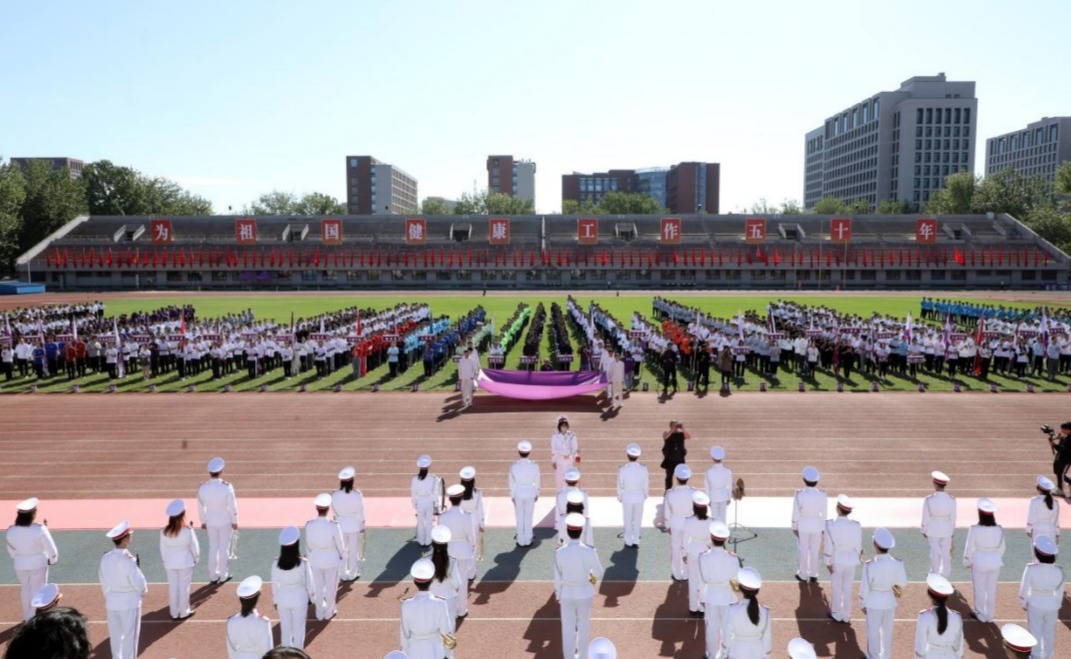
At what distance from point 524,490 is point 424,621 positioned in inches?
158

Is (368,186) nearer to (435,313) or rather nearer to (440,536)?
(435,313)

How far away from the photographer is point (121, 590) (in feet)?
22.3

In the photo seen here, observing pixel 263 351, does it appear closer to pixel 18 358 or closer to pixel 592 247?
pixel 18 358

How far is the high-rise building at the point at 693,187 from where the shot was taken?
149m

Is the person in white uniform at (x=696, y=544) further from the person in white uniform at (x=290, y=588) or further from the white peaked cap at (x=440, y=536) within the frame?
the person in white uniform at (x=290, y=588)

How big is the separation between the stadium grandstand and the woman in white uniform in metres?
55.0

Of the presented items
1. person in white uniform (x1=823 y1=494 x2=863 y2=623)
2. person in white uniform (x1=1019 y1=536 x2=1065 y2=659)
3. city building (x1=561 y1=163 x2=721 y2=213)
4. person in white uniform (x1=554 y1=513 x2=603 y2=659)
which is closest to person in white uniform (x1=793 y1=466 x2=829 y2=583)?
person in white uniform (x1=823 y1=494 x2=863 y2=623)

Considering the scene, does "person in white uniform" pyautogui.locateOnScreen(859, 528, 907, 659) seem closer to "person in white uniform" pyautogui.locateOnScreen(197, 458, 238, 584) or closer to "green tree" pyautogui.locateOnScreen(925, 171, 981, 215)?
"person in white uniform" pyautogui.locateOnScreen(197, 458, 238, 584)

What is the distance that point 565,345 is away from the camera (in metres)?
23.2

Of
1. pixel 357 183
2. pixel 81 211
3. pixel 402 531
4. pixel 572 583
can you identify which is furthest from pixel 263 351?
pixel 357 183

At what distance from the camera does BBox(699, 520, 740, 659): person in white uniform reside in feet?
22.3

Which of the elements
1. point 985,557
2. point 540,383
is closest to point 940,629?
point 985,557

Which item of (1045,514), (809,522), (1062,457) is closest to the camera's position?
(1045,514)

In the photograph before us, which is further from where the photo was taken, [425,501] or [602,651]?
[425,501]
